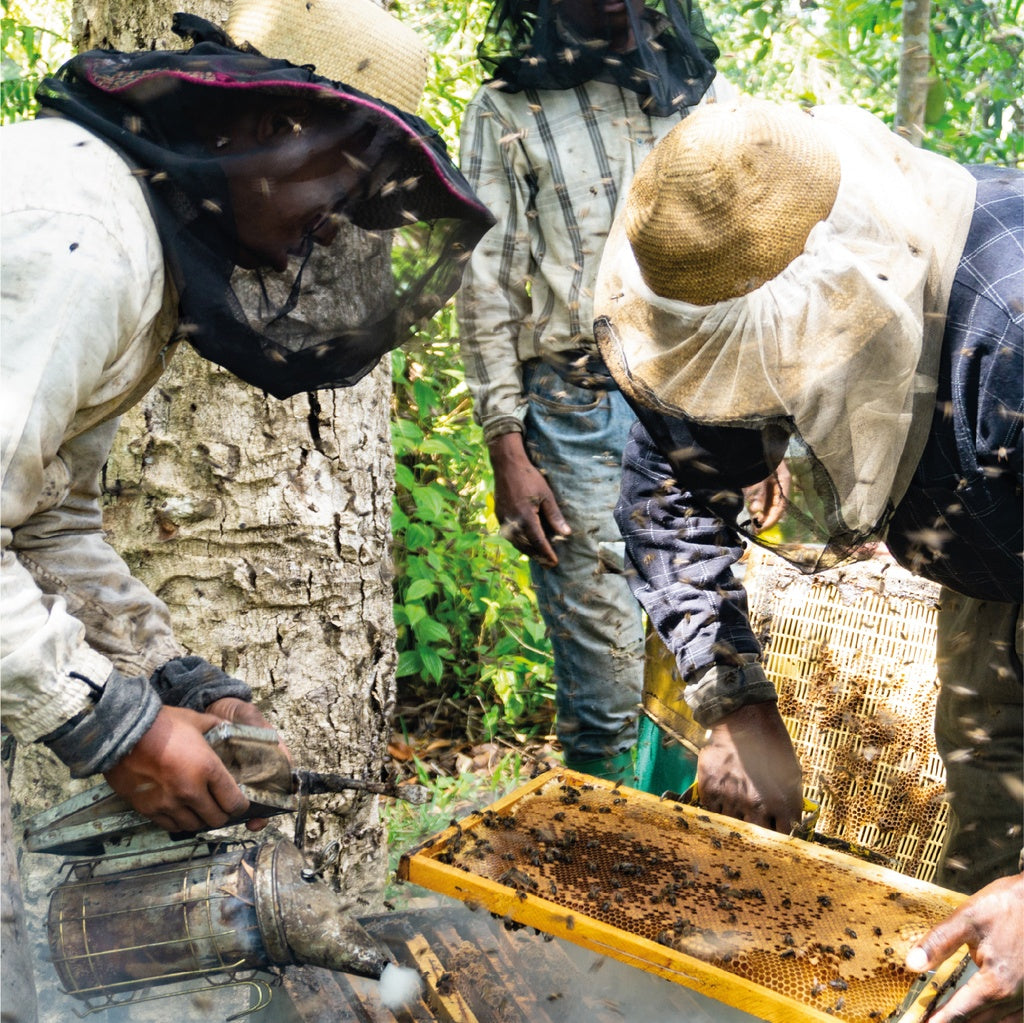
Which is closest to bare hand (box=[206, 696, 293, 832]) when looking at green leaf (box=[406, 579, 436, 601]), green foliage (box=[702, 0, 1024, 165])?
green leaf (box=[406, 579, 436, 601])

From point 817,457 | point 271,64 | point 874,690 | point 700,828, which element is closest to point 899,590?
point 874,690

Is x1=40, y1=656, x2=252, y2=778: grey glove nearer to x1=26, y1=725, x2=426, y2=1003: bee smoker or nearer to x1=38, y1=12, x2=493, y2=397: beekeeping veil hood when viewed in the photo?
x1=26, y1=725, x2=426, y2=1003: bee smoker

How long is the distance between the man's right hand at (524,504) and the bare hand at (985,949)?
73.5 inches

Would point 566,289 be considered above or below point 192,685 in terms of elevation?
above

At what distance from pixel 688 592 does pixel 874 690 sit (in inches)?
42.8

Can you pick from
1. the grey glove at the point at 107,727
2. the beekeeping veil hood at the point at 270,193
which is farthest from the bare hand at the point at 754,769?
the grey glove at the point at 107,727

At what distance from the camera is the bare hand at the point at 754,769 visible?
2.50m

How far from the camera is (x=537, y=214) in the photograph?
337 cm

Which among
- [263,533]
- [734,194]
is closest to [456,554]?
[263,533]

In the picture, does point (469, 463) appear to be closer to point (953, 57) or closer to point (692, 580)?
point (692, 580)

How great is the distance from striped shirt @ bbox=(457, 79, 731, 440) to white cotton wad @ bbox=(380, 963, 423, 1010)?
1.86m

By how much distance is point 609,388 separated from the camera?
11.1 ft

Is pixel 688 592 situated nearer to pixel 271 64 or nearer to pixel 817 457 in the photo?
pixel 817 457

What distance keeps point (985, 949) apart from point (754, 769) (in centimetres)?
86
